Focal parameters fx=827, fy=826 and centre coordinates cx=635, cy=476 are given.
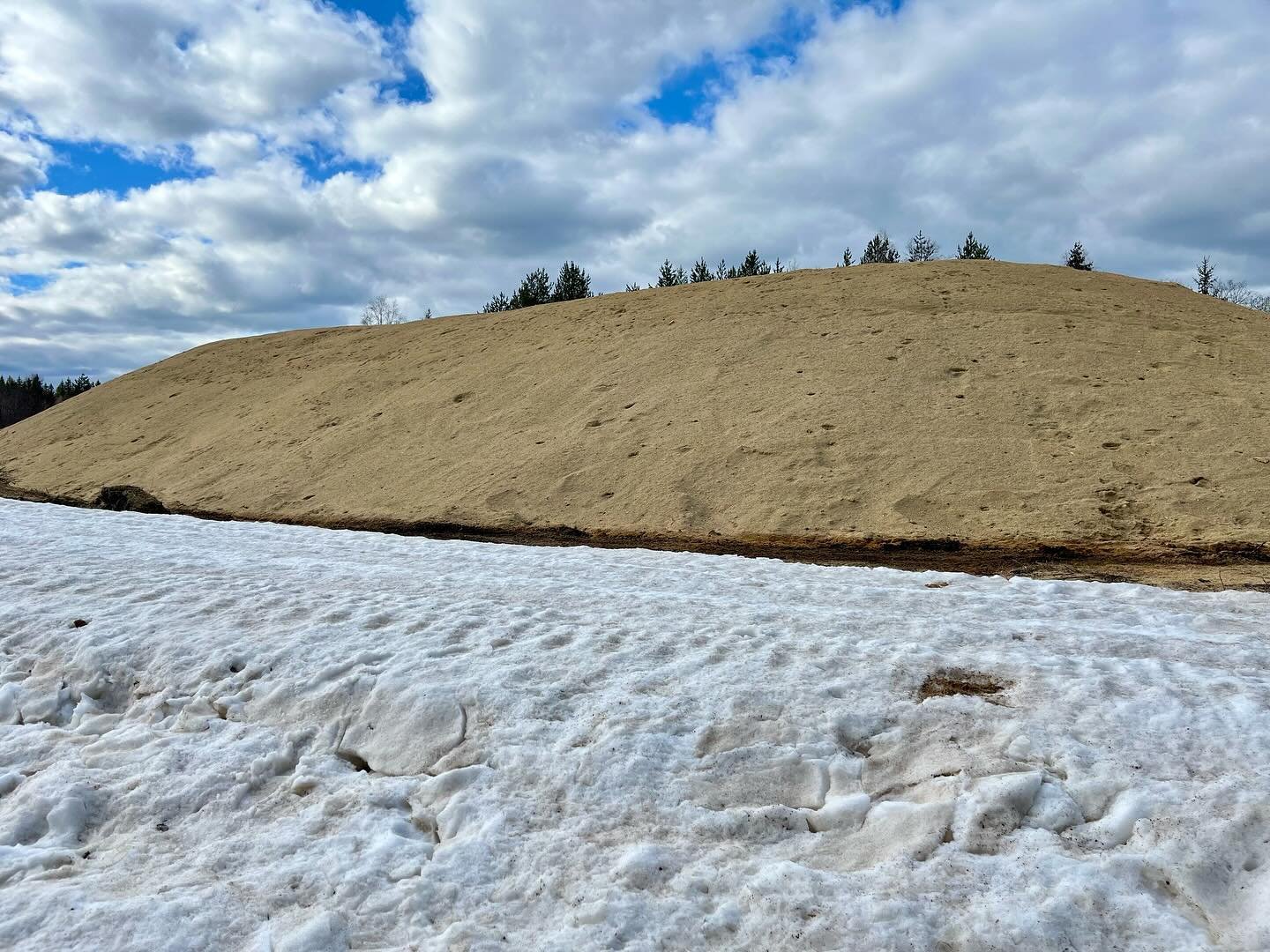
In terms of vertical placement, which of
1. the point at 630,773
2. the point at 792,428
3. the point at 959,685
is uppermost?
the point at 792,428

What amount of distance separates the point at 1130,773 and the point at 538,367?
19917mm

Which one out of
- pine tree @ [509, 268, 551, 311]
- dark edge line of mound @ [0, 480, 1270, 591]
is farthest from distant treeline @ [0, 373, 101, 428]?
dark edge line of mound @ [0, 480, 1270, 591]

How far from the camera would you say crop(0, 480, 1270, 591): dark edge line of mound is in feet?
27.2

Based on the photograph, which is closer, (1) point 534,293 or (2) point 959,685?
(2) point 959,685

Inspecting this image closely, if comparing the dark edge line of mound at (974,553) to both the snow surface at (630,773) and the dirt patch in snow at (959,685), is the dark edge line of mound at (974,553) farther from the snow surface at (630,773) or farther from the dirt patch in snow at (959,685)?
the dirt patch in snow at (959,685)

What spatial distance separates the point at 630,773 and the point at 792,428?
39.3 ft

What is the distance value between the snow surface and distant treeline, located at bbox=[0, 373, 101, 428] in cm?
7452

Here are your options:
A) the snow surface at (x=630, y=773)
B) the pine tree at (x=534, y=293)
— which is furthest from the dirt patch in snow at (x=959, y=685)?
the pine tree at (x=534, y=293)

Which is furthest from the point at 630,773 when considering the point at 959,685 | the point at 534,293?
the point at 534,293

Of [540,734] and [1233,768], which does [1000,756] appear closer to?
[1233,768]

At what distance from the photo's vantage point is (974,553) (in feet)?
32.8

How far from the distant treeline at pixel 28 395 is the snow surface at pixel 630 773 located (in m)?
74.5

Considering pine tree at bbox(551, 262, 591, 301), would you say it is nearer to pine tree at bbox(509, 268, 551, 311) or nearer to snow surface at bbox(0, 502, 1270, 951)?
pine tree at bbox(509, 268, 551, 311)

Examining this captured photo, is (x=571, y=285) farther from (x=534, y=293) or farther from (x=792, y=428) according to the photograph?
(x=792, y=428)
